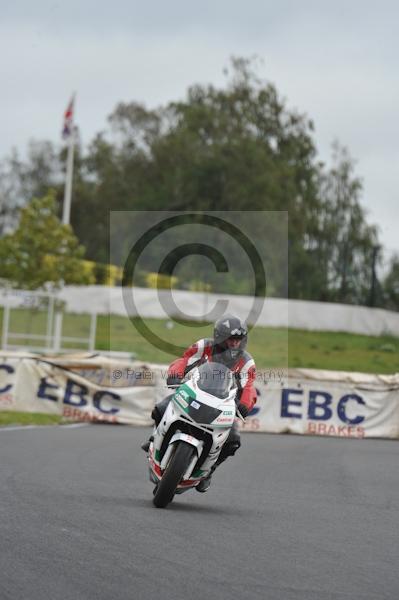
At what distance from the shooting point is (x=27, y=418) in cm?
2027

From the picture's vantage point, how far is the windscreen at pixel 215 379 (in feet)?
30.7

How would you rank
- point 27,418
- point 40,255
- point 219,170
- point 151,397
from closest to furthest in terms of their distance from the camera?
point 27,418
point 151,397
point 40,255
point 219,170

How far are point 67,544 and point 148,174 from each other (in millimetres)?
65150

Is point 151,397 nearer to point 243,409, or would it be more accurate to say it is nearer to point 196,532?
point 243,409

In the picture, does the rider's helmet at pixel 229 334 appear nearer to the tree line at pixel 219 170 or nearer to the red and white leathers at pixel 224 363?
the red and white leathers at pixel 224 363

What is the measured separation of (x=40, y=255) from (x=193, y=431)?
111 feet

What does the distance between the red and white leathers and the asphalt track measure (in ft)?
3.26

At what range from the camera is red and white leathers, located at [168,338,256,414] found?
9781 millimetres

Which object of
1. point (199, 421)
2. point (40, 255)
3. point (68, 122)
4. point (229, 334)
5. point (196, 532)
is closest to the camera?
point (196, 532)

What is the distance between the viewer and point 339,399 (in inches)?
832

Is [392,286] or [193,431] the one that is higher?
[392,286]

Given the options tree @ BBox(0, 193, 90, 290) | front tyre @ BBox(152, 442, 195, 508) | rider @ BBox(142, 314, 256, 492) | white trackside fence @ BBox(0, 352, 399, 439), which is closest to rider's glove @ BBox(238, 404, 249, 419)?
rider @ BBox(142, 314, 256, 492)

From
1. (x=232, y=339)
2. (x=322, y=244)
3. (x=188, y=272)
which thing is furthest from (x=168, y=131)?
(x=232, y=339)

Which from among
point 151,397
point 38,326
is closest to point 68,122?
point 38,326
